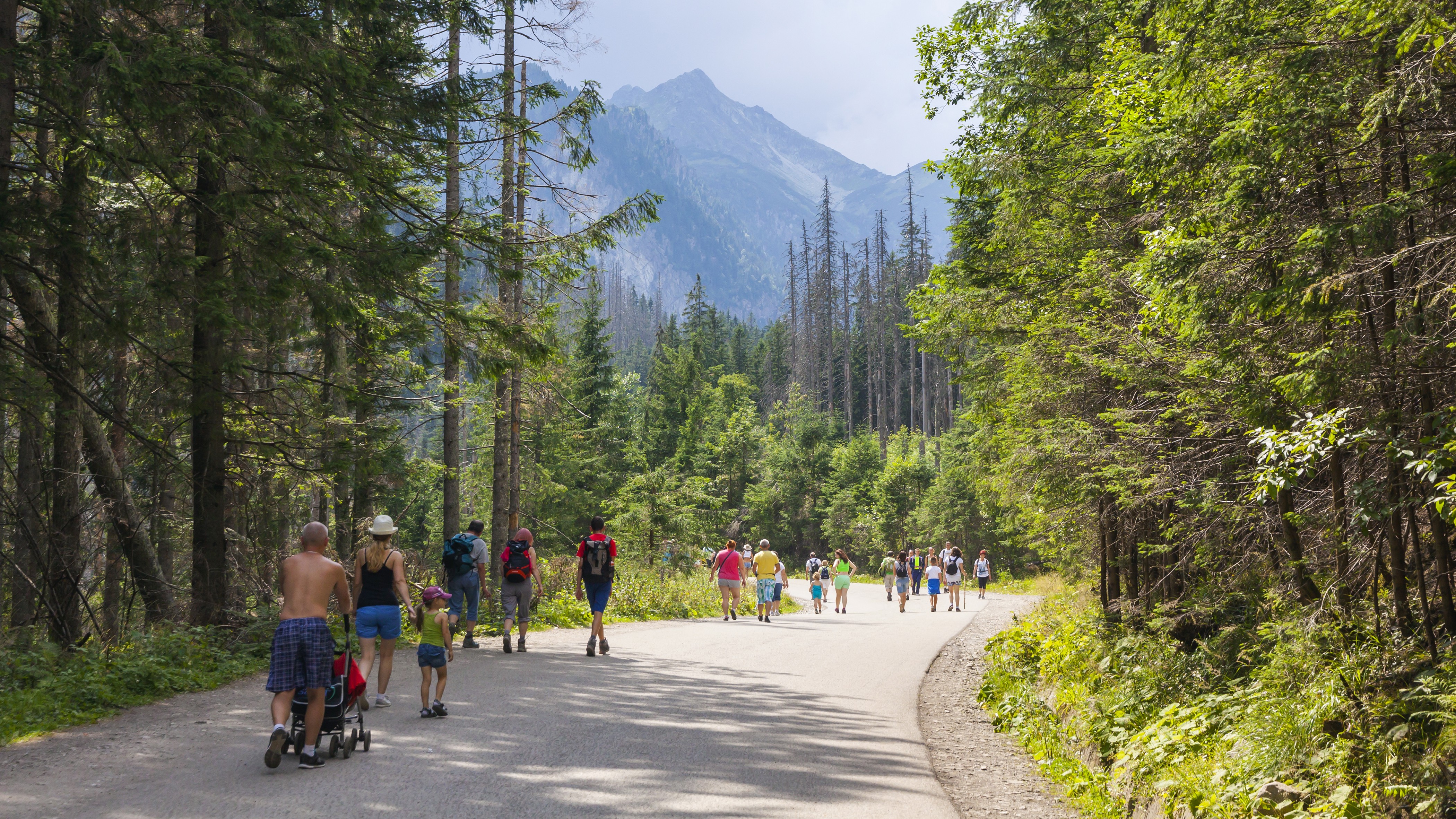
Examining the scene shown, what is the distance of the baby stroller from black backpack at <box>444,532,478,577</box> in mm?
5306

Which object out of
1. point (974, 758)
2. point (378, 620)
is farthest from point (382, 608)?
point (974, 758)

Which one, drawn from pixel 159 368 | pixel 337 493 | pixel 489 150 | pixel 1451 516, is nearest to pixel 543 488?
pixel 337 493

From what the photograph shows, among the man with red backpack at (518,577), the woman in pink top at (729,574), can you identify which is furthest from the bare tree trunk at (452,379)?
the woman in pink top at (729,574)

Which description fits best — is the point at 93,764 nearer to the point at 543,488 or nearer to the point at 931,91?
the point at 931,91

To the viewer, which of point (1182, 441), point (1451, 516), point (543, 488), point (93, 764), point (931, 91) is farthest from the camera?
point (543, 488)

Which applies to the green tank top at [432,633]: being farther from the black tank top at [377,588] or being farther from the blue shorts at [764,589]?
the blue shorts at [764,589]

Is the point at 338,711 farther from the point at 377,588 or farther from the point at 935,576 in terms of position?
the point at 935,576

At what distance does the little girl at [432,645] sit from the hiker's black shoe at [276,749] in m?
1.89

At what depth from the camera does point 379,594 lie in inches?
331

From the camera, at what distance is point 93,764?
645cm

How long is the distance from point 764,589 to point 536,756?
14832mm

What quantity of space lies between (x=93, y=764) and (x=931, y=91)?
43.0ft

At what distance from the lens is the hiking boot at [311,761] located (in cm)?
627

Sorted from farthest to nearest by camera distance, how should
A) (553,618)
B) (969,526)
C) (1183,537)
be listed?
(969,526)
(553,618)
(1183,537)
